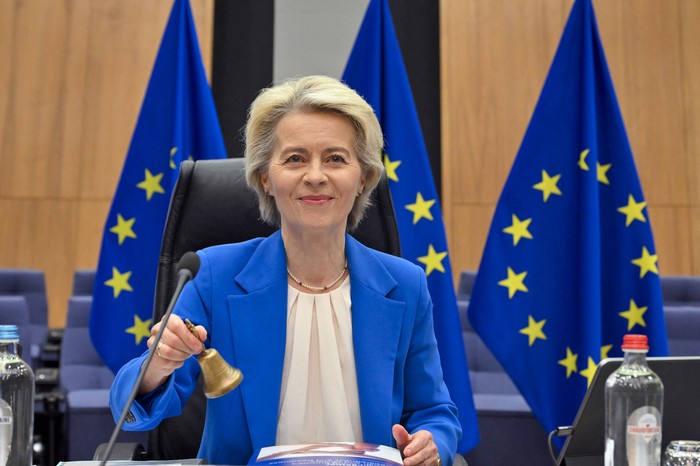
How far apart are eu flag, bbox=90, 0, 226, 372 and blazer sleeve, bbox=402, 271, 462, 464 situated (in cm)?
156

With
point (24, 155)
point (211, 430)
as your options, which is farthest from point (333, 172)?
point (24, 155)

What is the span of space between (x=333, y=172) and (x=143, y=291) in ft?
5.50

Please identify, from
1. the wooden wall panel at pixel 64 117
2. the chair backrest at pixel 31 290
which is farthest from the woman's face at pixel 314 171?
the wooden wall panel at pixel 64 117

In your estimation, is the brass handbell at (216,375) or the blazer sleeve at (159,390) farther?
the blazer sleeve at (159,390)

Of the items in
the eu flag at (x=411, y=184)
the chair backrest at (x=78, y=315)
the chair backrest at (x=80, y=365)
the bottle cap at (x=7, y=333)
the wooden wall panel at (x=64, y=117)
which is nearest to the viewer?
the bottle cap at (x=7, y=333)

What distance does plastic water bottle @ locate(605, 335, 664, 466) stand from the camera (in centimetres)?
111

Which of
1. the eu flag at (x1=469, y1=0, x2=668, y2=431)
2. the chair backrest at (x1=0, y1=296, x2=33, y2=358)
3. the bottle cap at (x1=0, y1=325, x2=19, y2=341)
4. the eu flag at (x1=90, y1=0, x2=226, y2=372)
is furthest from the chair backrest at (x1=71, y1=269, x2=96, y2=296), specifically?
the bottle cap at (x1=0, y1=325, x2=19, y2=341)

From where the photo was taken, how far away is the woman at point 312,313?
1.50 metres

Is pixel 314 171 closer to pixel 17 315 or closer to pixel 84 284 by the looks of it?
pixel 17 315

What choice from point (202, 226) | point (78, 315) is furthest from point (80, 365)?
point (202, 226)

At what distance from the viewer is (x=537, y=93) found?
19.5ft

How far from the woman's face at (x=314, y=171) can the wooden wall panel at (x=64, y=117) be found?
470 centimetres

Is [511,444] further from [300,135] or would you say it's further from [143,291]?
[300,135]

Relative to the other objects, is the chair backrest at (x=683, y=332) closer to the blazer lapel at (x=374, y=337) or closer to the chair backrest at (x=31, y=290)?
the blazer lapel at (x=374, y=337)
